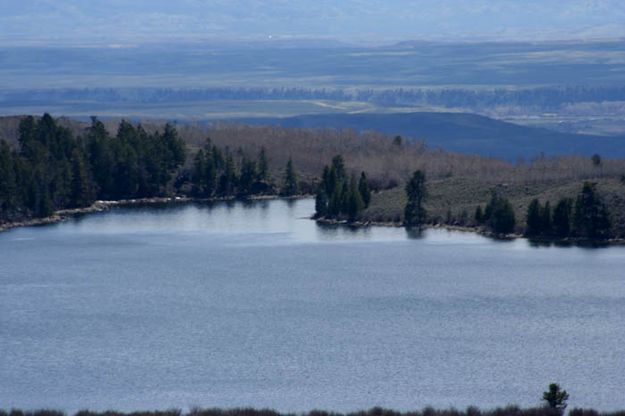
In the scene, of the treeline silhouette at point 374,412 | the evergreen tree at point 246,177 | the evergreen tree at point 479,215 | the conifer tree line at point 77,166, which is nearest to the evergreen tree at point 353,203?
the evergreen tree at point 479,215

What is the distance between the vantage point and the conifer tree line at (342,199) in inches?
3226

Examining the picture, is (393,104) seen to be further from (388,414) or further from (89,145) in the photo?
(388,414)

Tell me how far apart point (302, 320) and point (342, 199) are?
1208 inches

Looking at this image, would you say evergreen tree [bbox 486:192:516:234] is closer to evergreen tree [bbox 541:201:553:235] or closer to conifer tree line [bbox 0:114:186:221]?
evergreen tree [bbox 541:201:553:235]

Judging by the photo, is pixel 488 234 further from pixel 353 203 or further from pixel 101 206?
pixel 101 206

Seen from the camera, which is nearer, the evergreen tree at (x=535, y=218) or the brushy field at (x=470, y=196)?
the evergreen tree at (x=535, y=218)

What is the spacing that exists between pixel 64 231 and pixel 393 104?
11376cm

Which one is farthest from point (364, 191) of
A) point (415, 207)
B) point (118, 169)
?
point (118, 169)

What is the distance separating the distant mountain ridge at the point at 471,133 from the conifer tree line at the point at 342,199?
50.2 metres

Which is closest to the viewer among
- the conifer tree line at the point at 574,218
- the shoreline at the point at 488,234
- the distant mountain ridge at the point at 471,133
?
the shoreline at the point at 488,234

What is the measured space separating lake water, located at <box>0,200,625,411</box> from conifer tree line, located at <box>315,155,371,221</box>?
13.5ft

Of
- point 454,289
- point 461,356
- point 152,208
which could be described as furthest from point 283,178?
point 461,356

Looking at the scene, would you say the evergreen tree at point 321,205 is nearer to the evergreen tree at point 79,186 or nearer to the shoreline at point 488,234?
the shoreline at point 488,234

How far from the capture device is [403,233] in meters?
76.4
